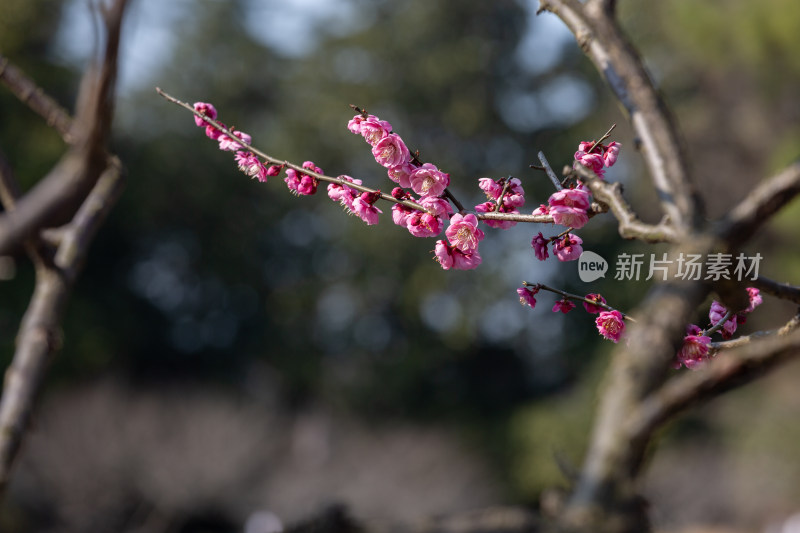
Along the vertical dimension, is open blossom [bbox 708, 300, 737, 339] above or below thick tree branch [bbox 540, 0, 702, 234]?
above

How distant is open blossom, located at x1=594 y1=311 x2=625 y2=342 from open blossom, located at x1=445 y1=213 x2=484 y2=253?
34cm

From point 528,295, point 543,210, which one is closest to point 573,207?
point 543,210

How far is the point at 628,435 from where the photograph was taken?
0.69 m

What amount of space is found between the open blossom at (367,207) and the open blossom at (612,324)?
0.52 meters

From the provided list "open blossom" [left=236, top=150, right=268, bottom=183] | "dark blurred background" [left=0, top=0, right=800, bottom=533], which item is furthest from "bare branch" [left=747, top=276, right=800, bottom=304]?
"dark blurred background" [left=0, top=0, right=800, bottom=533]

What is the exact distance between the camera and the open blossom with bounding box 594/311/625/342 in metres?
1.56

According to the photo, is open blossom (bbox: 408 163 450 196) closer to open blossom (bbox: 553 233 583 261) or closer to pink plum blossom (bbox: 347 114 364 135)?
pink plum blossom (bbox: 347 114 364 135)

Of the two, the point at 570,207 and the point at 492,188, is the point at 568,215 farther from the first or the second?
the point at 492,188

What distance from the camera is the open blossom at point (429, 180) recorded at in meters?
1.39

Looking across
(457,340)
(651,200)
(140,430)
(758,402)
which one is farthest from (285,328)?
(758,402)

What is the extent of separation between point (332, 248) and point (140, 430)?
4595mm

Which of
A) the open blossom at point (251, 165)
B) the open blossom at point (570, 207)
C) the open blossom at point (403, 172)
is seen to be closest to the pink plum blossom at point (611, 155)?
the open blossom at point (570, 207)

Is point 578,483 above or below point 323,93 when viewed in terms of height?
below

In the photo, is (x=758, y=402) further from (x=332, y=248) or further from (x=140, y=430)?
(x=140, y=430)
